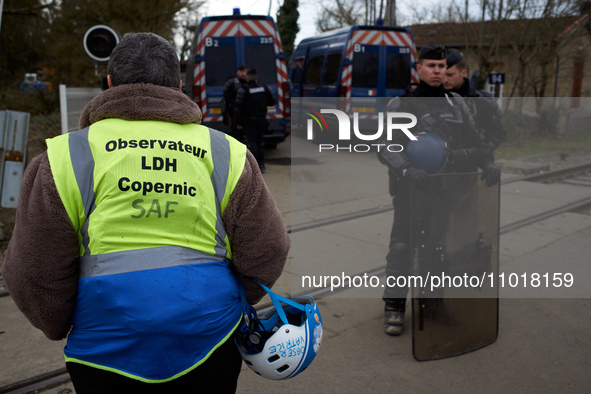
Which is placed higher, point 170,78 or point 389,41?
point 389,41

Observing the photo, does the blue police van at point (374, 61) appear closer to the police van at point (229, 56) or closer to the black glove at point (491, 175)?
the police van at point (229, 56)

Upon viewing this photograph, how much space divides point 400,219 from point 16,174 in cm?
443

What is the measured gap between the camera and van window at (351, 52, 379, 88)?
45.3 feet

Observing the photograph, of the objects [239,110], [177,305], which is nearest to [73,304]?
[177,305]

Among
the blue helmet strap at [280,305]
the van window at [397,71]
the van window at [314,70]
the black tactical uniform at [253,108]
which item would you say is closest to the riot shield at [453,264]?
the blue helmet strap at [280,305]

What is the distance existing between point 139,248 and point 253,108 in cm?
857

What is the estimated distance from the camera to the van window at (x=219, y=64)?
11656 mm

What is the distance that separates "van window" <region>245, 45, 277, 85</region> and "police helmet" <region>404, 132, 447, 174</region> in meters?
8.75

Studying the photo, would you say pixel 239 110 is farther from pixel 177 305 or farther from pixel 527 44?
pixel 527 44

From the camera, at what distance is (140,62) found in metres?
1.72

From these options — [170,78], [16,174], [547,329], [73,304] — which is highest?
[170,78]

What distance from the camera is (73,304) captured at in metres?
1.68

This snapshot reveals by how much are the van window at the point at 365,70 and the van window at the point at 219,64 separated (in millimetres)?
3354

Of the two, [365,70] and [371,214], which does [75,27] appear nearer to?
[365,70]
